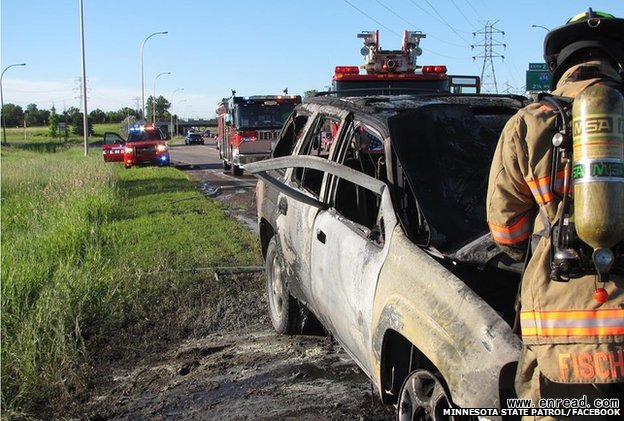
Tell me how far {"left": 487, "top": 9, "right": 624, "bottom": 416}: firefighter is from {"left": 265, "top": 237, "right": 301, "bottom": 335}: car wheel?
3.04 m

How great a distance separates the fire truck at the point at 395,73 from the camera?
13320 millimetres

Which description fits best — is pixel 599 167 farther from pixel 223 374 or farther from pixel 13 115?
pixel 13 115

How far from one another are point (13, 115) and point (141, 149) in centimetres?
11074

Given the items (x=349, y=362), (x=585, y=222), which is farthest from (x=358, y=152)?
(x=585, y=222)

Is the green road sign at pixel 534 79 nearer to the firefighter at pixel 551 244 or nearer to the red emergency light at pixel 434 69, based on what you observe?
the red emergency light at pixel 434 69

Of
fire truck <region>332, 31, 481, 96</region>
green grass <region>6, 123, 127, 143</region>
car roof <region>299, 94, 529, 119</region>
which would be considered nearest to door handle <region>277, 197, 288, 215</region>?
car roof <region>299, 94, 529, 119</region>

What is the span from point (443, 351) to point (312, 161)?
69.2 inches

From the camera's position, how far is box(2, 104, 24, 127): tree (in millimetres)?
121250

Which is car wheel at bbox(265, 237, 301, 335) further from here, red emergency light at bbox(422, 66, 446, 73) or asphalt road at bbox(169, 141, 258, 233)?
red emergency light at bbox(422, 66, 446, 73)

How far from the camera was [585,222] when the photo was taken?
6.18 ft

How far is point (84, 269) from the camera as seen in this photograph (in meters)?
7.05

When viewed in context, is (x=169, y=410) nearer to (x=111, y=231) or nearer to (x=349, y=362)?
(x=349, y=362)

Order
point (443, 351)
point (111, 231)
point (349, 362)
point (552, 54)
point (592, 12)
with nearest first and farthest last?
1. point (592, 12)
2. point (552, 54)
3. point (443, 351)
4. point (349, 362)
5. point (111, 231)

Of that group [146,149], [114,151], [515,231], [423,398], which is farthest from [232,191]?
[515,231]
